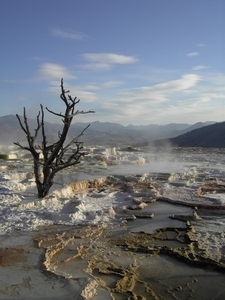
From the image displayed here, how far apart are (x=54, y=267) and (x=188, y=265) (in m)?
1.69

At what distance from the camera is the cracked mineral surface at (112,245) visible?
10.4 feet

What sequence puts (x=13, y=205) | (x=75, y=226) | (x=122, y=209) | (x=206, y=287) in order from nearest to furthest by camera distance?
(x=206, y=287)
(x=75, y=226)
(x=13, y=205)
(x=122, y=209)

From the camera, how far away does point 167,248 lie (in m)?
4.30

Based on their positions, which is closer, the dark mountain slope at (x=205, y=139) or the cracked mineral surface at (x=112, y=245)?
the cracked mineral surface at (x=112, y=245)

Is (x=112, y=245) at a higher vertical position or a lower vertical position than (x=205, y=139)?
lower

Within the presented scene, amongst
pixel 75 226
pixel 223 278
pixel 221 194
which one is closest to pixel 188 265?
pixel 223 278

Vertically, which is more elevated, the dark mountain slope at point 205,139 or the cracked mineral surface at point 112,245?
the dark mountain slope at point 205,139

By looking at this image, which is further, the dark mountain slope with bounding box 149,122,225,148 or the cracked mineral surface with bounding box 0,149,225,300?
the dark mountain slope with bounding box 149,122,225,148

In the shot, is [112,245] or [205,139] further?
[205,139]

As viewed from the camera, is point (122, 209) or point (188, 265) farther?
point (122, 209)

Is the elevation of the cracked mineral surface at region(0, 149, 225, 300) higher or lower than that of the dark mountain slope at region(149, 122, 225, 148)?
lower

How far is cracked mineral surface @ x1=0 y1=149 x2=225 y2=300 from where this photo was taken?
3181 mm

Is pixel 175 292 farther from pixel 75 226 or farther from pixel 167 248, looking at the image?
pixel 75 226

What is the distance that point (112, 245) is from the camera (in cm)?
439
